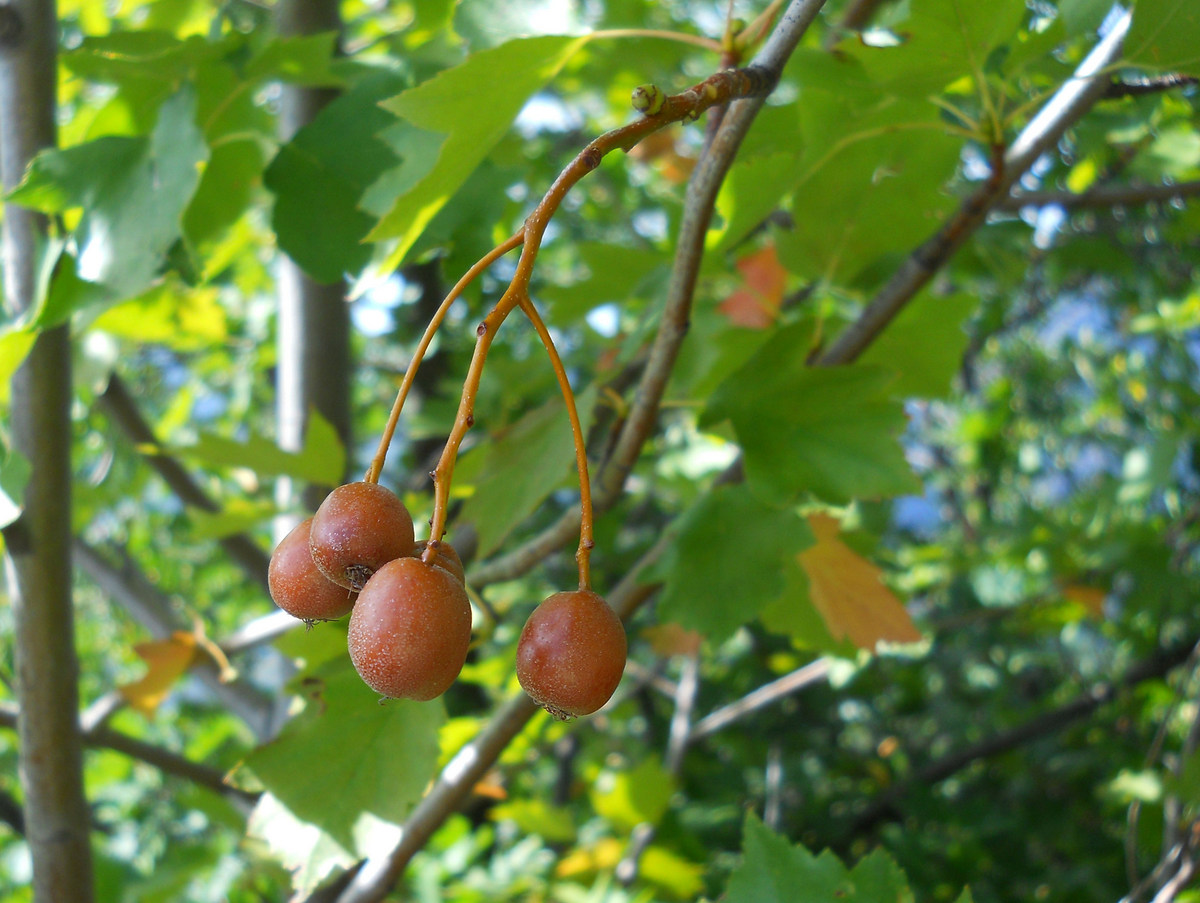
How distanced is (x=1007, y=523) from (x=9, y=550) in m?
1.98

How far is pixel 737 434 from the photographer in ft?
2.59

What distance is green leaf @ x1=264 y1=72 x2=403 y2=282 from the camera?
900 mm

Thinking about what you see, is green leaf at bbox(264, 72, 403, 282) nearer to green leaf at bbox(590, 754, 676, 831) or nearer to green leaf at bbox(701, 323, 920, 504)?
green leaf at bbox(701, 323, 920, 504)

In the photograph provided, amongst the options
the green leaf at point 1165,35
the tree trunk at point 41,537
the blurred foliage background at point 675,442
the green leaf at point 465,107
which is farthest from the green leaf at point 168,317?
the green leaf at point 1165,35

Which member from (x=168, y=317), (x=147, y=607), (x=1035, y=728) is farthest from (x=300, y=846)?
(x=1035, y=728)

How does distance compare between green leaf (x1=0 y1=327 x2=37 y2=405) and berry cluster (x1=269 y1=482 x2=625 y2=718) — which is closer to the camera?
berry cluster (x1=269 y1=482 x2=625 y2=718)

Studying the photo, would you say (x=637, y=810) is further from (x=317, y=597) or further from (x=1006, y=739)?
(x=317, y=597)

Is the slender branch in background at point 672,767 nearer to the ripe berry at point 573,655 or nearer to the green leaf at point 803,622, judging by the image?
the green leaf at point 803,622

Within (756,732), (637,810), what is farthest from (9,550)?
(756,732)

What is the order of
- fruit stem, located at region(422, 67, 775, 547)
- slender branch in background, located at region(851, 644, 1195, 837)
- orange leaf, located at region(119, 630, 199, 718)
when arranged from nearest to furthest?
1. fruit stem, located at region(422, 67, 775, 547)
2. orange leaf, located at region(119, 630, 199, 718)
3. slender branch in background, located at region(851, 644, 1195, 837)

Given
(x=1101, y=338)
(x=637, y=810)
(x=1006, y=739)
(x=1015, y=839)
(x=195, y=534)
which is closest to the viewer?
(x=195, y=534)

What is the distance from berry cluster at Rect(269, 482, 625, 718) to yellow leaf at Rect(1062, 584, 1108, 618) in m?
1.65

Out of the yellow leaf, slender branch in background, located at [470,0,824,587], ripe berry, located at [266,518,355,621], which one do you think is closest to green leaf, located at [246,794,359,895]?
slender branch in background, located at [470,0,824,587]

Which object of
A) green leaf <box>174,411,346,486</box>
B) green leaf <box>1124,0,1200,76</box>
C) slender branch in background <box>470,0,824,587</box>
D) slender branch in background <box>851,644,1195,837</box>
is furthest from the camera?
slender branch in background <box>851,644,1195,837</box>
